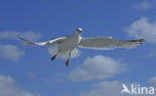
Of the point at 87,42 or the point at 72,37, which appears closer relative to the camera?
the point at 72,37

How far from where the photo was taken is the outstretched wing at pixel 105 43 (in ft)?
52.8

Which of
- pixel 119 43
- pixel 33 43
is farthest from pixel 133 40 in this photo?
pixel 33 43

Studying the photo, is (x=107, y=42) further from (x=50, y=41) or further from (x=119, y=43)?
(x=50, y=41)

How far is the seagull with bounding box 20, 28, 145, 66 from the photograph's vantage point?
15.5 meters

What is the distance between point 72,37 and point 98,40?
1438 mm

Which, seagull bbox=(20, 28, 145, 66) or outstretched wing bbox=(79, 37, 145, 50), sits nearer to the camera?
seagull bbox=(20, 28, 145, 66)

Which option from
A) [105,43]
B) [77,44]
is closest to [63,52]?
[77,44]

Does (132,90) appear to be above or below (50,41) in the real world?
below

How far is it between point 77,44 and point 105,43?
56.8 inches

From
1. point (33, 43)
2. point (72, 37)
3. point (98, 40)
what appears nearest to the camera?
point (33, 43)

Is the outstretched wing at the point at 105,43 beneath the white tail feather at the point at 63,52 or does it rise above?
above

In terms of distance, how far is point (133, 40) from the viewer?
626 inches

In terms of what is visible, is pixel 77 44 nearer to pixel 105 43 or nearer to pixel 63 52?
pixel 63 52

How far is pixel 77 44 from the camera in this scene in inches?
616
